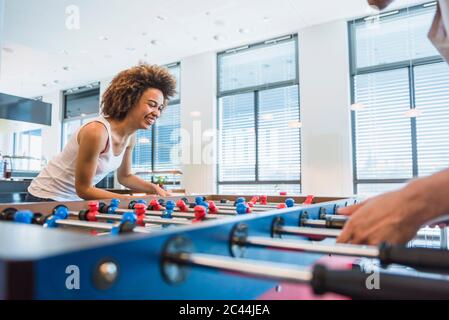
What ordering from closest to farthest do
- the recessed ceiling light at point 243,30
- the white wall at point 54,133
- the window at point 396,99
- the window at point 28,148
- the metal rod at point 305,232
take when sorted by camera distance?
the metal rod at point 305,232 < the window at point 396,99 < the recessed ceiling light at point 243,30 < the white wall at point 54,133 < the window at point 28,148

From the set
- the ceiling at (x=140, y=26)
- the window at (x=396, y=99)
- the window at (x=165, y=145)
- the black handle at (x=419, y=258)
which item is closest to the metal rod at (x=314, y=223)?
the black handle at (x=419, y=258)

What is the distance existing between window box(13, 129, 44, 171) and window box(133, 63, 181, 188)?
374cm

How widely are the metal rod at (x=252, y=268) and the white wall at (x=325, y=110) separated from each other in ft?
15.0

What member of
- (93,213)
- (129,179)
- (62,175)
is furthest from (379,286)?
(129,179)

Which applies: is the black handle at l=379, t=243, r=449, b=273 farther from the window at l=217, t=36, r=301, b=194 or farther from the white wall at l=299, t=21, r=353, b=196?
the window at l=217, t=36, r=301, b=194

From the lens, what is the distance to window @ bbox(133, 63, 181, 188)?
6566mm

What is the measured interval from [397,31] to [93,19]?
4.25 metres

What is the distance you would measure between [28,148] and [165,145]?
16.5ft

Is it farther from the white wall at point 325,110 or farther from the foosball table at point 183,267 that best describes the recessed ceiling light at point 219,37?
the foosball table at point 183,267

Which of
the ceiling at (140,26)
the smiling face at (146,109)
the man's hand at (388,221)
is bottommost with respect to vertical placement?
the man's hand at (388,221)

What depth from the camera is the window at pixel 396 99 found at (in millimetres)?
4250

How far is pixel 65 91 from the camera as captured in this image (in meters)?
8.46

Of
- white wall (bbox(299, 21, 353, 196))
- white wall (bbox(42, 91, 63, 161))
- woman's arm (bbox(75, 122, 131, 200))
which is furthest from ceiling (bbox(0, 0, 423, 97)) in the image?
woman's arm (bbox(75, 122, 131, 200))

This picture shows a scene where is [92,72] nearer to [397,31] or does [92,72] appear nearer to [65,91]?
[65,91]
